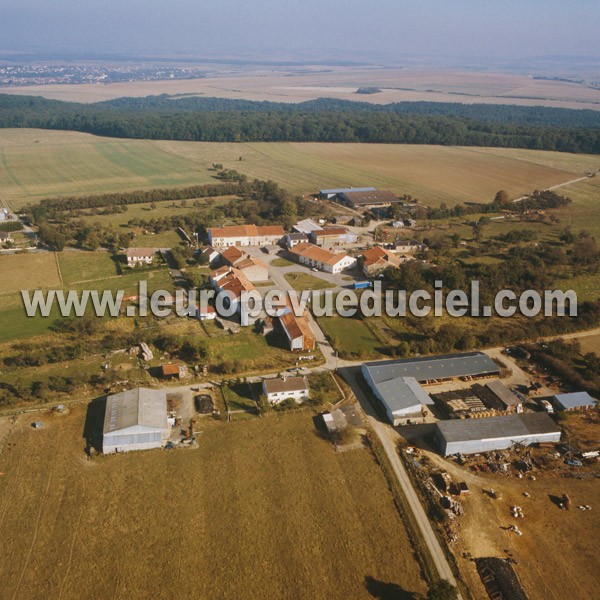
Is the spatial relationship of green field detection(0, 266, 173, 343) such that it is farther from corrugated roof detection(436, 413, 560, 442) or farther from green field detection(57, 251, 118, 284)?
corrugated roof detection(436, 413, 560, 442)

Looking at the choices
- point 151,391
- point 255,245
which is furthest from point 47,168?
point 151,391

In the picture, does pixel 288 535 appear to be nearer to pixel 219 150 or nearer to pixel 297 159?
pixel 297 159

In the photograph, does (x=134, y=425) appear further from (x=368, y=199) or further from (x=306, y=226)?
(x=368, y=199)

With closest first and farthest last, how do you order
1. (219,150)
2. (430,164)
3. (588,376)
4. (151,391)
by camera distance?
(151,391) < (588,376) < (430,164) < (219,150)

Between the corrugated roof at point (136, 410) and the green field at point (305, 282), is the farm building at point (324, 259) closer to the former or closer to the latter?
the green field at point (305, 282)

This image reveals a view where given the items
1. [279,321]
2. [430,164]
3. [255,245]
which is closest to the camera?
[279,321]

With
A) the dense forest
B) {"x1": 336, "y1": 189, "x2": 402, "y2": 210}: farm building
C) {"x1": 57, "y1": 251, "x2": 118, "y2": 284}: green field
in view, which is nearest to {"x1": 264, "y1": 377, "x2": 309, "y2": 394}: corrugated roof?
{"x1": 57, "y1": 251, "x2": 118, "y2": 284}: green field

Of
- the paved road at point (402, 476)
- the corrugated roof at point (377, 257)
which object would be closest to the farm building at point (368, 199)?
the corrugated roof at point (377, 257)
